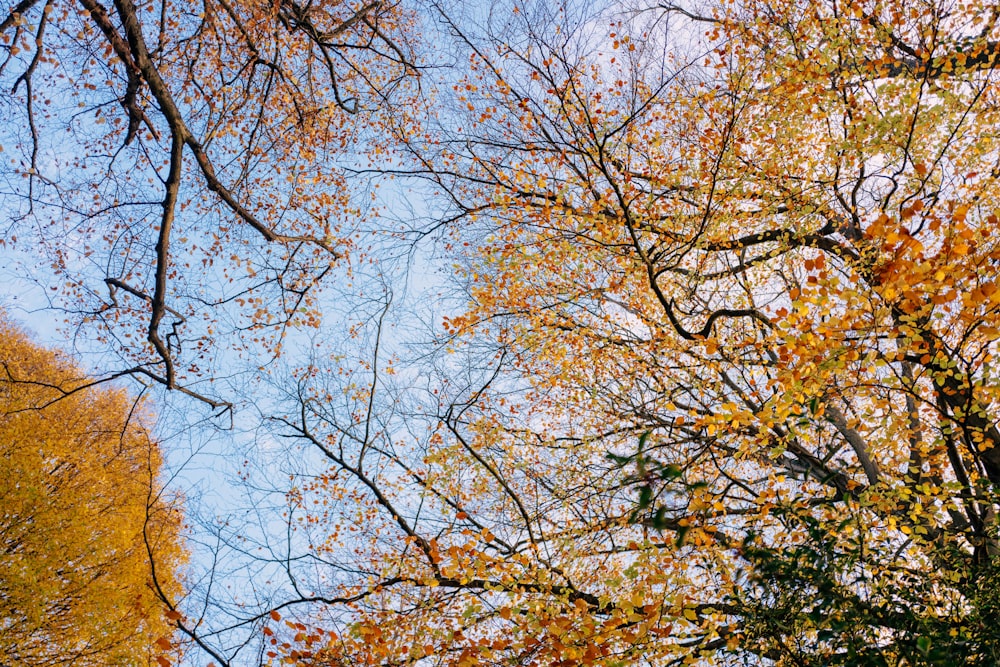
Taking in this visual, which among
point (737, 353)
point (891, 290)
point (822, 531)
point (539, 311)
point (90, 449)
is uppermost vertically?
point (90, 449)

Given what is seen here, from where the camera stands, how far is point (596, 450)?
8.98m

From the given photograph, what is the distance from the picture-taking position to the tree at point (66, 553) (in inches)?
397

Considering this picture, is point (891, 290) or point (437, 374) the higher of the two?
point (437, 374)

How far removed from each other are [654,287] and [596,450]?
148 inches

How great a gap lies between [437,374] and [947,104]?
747 cm

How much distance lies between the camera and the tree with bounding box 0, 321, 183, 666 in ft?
33.1

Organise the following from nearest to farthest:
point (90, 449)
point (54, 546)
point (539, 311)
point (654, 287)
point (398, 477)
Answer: point (654, 287)
point (398, 477)
point (539, 311)
point (54, 546)
point (90, 449)

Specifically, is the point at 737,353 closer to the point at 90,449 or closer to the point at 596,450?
the point at 596,450

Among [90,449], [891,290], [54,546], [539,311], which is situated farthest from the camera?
[90,449]

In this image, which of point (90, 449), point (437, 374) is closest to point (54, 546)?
point (90, 449)

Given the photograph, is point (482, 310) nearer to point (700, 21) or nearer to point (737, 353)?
point (737, 353)

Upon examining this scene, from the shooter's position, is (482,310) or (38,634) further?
(38,634)

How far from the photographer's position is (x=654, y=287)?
19.5 feet

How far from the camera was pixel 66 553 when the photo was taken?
35.6 feet
